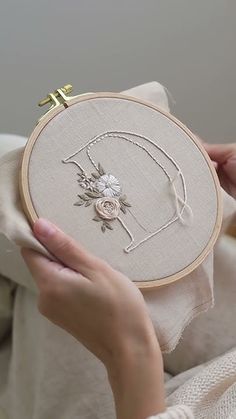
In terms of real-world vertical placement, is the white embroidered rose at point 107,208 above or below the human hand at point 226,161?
above

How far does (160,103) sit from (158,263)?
21cm

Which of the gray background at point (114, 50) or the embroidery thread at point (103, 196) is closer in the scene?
the embroidery thread at point (103, 196)

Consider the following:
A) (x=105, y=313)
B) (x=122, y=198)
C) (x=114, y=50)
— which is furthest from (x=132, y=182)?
(x=114, y=50)

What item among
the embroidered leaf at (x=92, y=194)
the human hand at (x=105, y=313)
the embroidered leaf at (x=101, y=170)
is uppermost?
the embroidered leaf at (x=101, y=170)

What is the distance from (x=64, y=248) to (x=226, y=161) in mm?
284

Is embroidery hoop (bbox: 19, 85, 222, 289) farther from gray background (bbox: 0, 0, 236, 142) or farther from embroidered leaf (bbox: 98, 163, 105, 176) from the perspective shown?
gray background (bbox: 0, 0, 236, 142)

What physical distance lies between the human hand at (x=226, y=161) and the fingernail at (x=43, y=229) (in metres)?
0.26

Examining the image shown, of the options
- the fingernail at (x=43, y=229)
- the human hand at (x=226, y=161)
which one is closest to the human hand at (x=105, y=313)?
the fingernail at (x=43, y=229)

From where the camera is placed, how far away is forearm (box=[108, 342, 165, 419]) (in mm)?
547

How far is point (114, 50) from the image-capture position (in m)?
1.10

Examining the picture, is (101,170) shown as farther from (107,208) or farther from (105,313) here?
(105,313)

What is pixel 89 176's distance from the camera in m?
0.60

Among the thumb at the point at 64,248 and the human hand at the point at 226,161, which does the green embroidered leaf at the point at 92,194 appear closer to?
the thumb at the point at 64,248

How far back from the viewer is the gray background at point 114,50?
3.40ft
